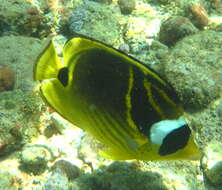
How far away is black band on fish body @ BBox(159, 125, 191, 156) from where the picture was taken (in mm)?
1199

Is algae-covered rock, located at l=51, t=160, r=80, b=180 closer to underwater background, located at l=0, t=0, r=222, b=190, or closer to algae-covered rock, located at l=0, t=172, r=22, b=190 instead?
underwater background, located at l=0, t=0, r=222, b=190

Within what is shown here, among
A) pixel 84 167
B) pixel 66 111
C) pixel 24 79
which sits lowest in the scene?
pixel 24 79

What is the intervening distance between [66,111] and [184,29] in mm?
4309

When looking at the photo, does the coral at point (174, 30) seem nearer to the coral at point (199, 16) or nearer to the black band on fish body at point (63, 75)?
the coral at point (199, 16)

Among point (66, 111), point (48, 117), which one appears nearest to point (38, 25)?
point (48, 117)

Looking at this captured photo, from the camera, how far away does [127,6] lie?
5.94 metres

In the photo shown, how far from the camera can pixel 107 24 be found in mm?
5430

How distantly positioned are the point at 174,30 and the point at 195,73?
1751 mm

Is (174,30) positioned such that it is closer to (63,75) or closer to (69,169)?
(69,169)

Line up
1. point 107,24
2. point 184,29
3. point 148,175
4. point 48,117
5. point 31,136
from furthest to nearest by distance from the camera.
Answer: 1. point 107,24
2. point 184,29
3. point 48,117
4. point 31,136
5. point 148,175

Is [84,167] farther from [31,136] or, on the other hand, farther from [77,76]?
[77,76]

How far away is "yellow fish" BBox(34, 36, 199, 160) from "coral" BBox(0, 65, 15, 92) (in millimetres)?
3313

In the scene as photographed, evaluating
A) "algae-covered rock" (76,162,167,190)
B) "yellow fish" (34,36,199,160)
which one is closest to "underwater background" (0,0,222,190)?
"algae-covered rock" (76,162,167,190)

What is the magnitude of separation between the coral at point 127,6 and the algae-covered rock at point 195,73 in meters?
2.37
